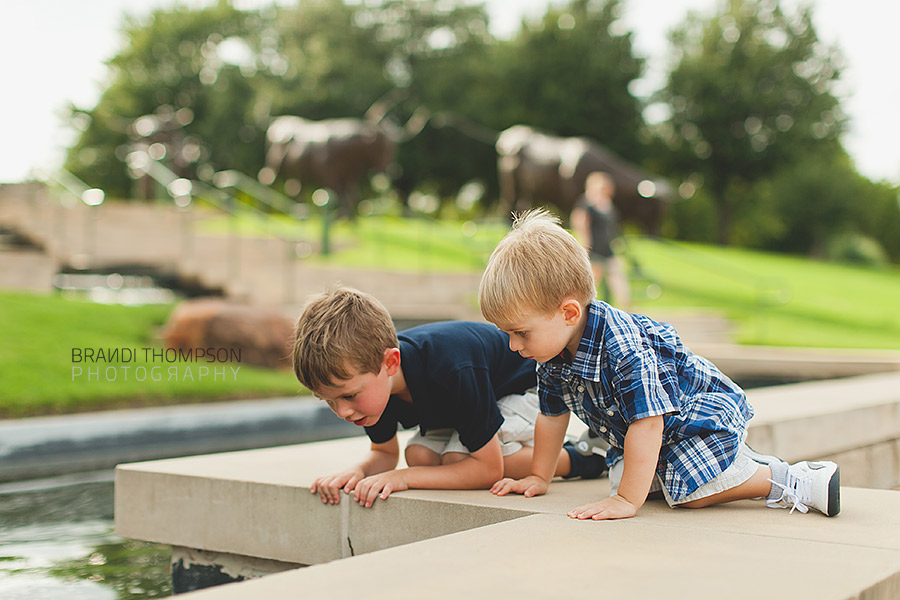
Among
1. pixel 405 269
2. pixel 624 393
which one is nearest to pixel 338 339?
pixel 624 393

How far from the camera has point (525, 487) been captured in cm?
289

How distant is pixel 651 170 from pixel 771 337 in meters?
27.1

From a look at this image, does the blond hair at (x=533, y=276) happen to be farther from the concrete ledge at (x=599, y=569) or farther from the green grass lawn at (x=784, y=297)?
the green grass lawn at (x=784, y=297)

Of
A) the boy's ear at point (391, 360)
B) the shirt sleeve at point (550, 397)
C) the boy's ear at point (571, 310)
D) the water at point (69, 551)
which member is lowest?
the water at point (69, 551)

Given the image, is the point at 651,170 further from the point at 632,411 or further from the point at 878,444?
the point at 632,411

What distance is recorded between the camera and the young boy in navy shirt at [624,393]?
98.8 inches

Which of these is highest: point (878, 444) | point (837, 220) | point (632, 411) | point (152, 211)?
point (837, 220)

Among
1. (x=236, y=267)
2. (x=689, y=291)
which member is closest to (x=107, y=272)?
(x=236, y=267)

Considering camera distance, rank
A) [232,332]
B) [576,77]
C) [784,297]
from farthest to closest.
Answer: [576,77] < [784,297] < [232,332]

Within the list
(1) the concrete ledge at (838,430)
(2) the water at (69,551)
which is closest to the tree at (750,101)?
(1) the concrete ledge at (838,430)

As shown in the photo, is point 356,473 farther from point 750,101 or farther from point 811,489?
point 750,101

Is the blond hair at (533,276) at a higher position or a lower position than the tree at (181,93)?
lower

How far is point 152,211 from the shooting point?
17641mm

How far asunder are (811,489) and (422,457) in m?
1.33
